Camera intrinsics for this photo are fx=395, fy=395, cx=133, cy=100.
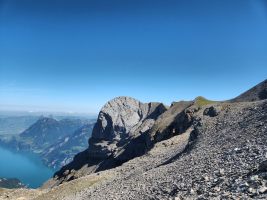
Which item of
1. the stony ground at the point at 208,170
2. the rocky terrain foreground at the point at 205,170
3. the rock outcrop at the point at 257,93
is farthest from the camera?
the rock outcrop at the point at 257,93

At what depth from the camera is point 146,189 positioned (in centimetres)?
3164

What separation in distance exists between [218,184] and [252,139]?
10219 mm

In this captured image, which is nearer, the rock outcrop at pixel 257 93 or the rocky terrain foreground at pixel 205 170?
the rocky terrain foreground at pixel 205 170

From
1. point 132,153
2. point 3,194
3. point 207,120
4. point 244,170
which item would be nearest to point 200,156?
point 244,170

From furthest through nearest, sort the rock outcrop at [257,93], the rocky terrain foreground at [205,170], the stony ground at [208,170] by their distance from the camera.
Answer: the rock outcrop at [257,93] → the rocky terrain foreground at [205,170] → the stony ground at [208,170]

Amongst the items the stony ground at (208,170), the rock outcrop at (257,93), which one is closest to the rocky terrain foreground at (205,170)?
the stony ground at (208,170)

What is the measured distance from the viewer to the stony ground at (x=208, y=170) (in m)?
21.4

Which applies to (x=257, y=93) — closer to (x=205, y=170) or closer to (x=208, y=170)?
(x=205, y=170)

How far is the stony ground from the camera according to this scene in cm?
2141

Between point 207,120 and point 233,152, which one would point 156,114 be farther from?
point 233,152

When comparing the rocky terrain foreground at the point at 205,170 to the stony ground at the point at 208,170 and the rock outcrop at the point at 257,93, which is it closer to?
the stony ground at the point at 208,170

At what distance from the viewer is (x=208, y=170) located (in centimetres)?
2795

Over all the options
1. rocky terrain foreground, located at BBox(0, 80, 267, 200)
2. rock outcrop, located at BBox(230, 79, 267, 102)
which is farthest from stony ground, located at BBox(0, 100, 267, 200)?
rock outcrop, located at BBox(230, 79, 267, 102)

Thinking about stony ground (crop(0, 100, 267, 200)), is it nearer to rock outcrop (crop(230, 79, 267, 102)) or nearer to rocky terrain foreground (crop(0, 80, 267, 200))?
rocky terrain foreground (crop(0, 80, 267, 200))
